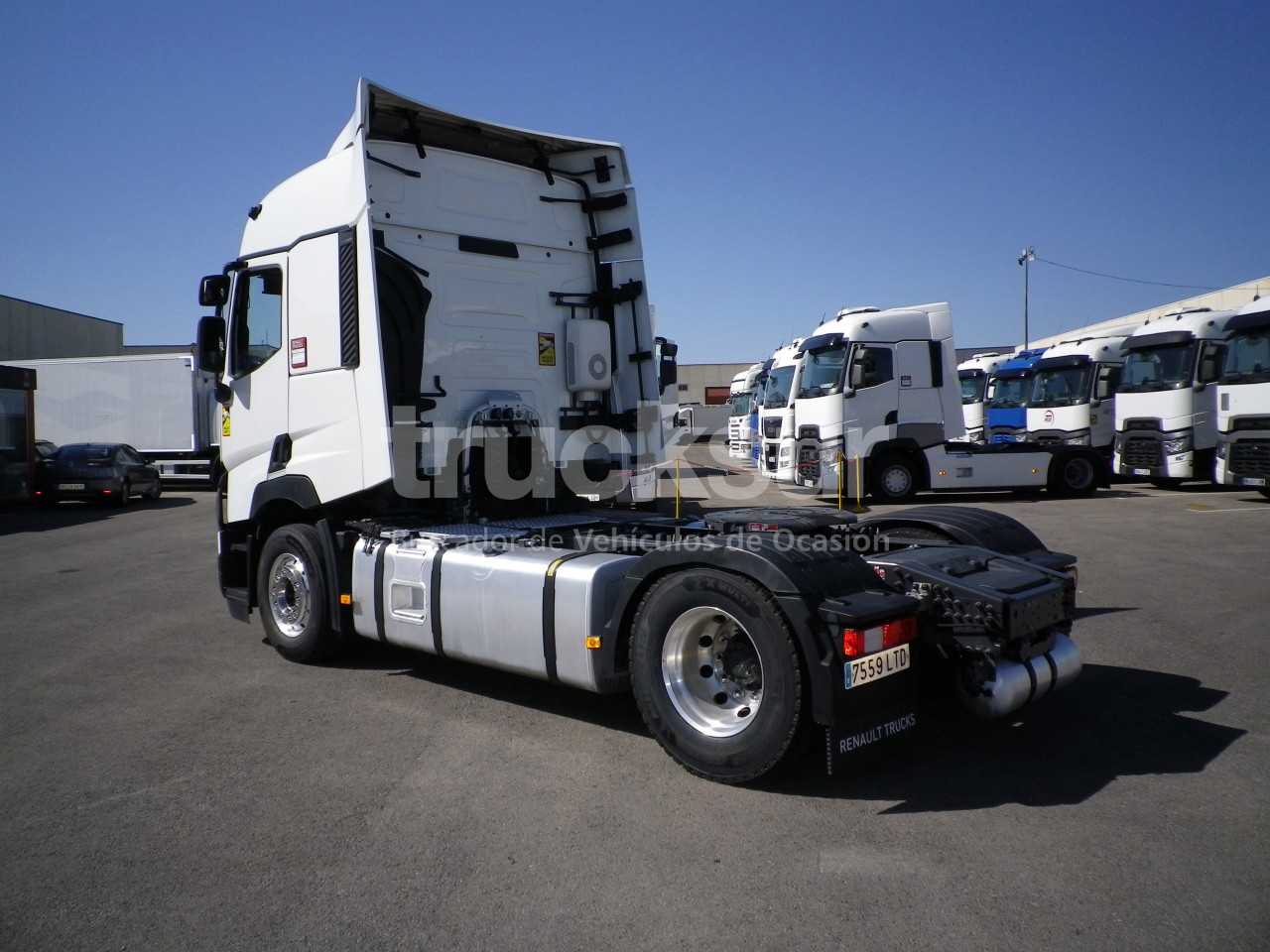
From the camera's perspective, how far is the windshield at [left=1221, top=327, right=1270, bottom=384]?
55.1ft

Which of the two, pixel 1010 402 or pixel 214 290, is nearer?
pixel 214 290

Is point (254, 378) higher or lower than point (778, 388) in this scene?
lower

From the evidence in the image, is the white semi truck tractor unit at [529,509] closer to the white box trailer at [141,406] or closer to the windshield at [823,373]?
the windshield at [823,373]

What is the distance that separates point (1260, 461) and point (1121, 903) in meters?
Result: 16.7

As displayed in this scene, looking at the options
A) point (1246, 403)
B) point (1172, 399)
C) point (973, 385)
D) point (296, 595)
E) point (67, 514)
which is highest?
point (973, 385)

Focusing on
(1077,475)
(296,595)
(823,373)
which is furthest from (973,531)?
(1077,475)

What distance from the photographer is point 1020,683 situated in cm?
438

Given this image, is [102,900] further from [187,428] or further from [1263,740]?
[187,428]

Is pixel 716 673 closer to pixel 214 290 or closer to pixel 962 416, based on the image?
pixel 214 290

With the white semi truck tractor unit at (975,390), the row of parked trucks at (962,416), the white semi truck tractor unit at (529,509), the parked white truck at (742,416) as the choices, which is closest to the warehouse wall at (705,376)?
the parked white truck at (742,416)

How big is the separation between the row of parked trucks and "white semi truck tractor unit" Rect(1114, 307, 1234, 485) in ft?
0.09

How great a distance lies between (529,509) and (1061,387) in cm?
2037

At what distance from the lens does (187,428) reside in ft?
84.3

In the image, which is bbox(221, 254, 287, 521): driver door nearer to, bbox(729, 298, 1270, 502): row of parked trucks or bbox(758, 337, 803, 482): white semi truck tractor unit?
bbox(729, 298, 1270, 502): row of parked trucks
